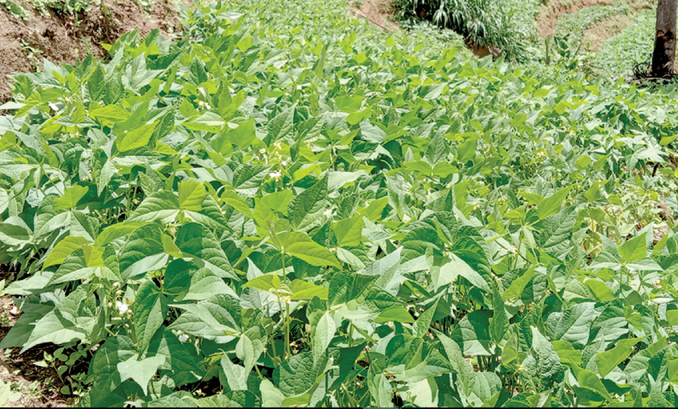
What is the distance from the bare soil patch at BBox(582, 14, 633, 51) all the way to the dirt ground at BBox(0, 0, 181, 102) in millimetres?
16429

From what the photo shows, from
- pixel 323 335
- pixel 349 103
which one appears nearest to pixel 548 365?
pixel 323 335

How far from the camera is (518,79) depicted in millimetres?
4039

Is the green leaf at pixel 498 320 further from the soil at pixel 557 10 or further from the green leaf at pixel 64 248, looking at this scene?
the soil at pixel 557 10

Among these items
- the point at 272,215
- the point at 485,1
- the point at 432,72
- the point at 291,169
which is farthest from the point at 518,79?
the point at 485,1

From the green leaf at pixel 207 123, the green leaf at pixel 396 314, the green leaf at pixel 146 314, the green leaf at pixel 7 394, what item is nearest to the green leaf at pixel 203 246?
the green leaf at pixel 146 314

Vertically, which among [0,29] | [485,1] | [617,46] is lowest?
[617,46]

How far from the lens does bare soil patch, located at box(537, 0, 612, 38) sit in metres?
16.8

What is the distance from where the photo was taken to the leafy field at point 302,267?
3.94ft

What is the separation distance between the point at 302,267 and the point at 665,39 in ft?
38.7

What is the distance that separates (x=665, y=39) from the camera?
10.1 meters

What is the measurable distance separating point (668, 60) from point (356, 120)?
431 inches

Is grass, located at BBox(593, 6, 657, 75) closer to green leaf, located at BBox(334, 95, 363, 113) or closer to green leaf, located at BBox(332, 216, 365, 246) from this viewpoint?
green leaf, located at BBox(334, 95, 363, 113)

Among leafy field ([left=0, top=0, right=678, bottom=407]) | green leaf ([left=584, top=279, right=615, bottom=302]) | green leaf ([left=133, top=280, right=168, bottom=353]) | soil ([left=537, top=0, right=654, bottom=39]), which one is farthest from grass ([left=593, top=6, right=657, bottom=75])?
green leaf ([left=133, top=280, right=168, bottom=353])

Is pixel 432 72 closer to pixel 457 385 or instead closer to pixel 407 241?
pixel 407 241
